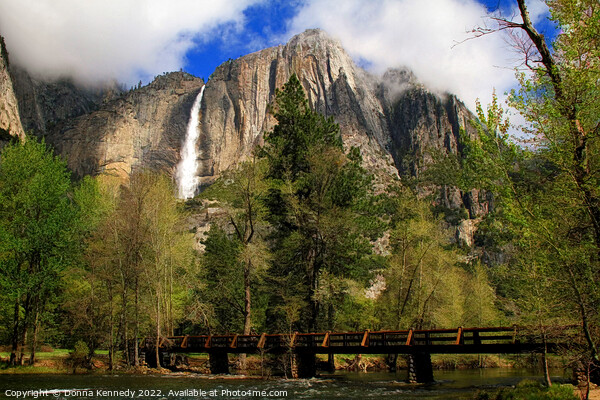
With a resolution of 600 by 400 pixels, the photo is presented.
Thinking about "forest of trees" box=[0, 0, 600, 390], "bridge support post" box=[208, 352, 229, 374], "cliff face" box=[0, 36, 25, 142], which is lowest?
"bridge support post" box=[208, 352, 229, 374]

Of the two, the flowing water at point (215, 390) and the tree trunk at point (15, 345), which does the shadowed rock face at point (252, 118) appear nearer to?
the tree trunk at point (15, 345)

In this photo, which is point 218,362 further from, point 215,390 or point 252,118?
point 252,118

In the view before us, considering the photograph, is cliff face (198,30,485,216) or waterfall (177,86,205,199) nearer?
waterfall (177,86,205,199)

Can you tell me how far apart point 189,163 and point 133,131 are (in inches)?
764

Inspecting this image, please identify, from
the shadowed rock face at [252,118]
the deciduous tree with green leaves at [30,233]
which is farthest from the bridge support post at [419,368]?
the shadowed rock face at [252,118]

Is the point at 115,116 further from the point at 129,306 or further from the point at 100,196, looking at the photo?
the point at 129,306

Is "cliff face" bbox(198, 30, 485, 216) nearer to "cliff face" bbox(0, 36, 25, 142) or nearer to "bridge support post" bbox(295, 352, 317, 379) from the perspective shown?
"cliff face" bbox(0, 36, 25, 142)

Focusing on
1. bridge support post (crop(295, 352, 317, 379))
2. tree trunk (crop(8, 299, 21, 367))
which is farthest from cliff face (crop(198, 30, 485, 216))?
tree trunk (crop(8, 299, 21, 367))

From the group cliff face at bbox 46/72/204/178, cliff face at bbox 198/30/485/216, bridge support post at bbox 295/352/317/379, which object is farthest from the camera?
cliff face at bbox 198/30/485/216

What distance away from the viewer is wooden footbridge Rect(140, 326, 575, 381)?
15.9 m

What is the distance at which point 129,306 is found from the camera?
25.9m

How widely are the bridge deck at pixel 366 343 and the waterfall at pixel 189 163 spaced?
104 meters

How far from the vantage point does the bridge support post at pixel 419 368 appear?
18.4 metres

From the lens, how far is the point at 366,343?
60.2 ft
